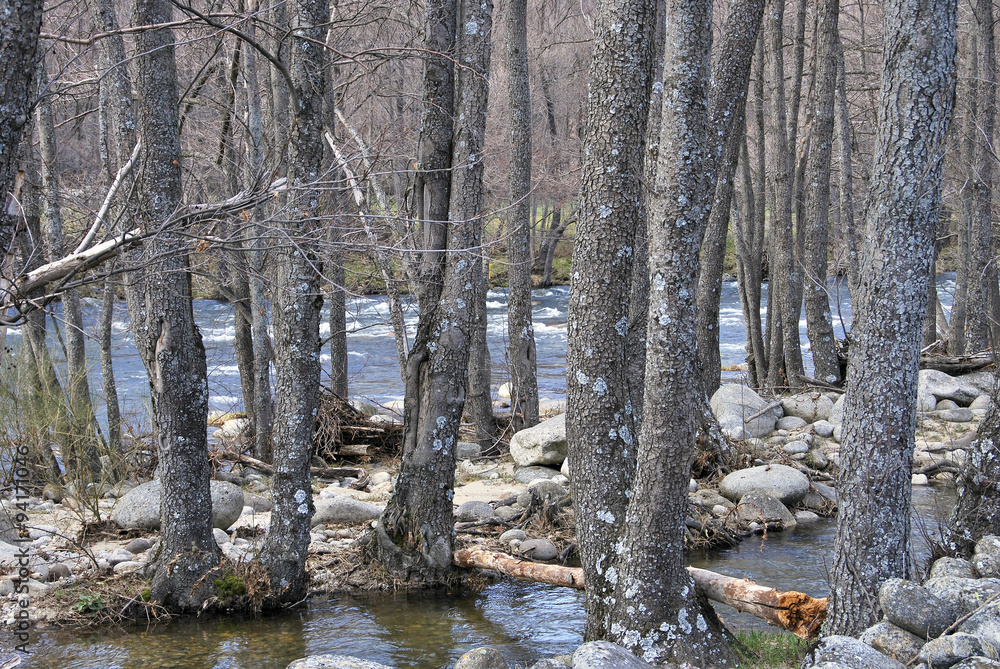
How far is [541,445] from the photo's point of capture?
9.93 metres

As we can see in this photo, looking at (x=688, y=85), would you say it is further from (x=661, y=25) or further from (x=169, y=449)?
(x=169, y=449)

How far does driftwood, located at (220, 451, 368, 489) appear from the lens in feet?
32.2

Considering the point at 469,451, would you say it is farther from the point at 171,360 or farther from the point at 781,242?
the point at 781,242

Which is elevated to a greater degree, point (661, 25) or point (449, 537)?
point (661, 25)

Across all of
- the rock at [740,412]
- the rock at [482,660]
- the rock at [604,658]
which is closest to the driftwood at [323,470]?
the rock at [740,412]

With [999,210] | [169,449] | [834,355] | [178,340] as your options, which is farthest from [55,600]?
[999,210]

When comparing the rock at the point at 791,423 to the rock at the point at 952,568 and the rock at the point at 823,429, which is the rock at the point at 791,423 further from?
the rock at the point at 952,568

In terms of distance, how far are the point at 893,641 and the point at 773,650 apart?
1017mm

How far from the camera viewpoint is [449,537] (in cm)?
697

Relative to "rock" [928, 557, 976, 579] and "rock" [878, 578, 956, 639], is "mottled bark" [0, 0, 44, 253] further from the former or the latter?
"rock" [928, 557, 976, 579]

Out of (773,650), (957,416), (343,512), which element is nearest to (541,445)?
(343,512)

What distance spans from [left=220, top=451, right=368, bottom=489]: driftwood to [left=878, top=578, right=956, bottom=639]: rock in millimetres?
6801

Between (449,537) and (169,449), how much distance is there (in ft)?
8.14

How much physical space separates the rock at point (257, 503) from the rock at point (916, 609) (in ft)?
21.3
